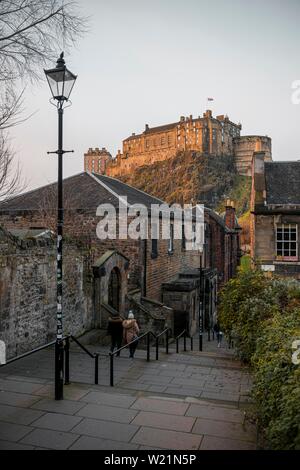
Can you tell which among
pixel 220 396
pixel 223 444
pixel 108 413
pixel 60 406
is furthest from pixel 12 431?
pixel 220 396

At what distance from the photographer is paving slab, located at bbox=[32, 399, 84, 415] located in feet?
19.4

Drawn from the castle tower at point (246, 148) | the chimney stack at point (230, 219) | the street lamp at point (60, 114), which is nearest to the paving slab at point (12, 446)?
the street lamp at point (60, 114)

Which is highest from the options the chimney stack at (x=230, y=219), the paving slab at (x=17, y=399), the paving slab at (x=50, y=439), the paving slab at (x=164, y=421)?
the chimney stack at (x=230, y=219)

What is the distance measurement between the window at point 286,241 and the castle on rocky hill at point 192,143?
82.0 metres

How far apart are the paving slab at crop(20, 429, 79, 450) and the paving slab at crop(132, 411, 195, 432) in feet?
3.30

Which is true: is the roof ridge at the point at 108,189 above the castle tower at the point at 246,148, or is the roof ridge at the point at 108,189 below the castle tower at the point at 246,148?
below

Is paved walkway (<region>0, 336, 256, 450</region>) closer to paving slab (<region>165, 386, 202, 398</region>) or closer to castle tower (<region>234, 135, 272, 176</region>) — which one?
paving slab (<region>165, 386, 202, 398</region>)

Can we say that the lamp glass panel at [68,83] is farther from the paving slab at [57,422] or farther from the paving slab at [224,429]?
the paving slab at [224,429]

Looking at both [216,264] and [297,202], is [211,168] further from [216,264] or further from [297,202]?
[297,202]

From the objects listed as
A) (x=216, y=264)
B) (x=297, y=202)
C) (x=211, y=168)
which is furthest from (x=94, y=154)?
(x=297, y=202)

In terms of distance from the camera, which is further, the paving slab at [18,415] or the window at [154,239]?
the window at [154,239]

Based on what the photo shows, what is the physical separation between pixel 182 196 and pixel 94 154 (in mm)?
49497

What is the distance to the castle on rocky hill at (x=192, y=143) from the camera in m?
105
